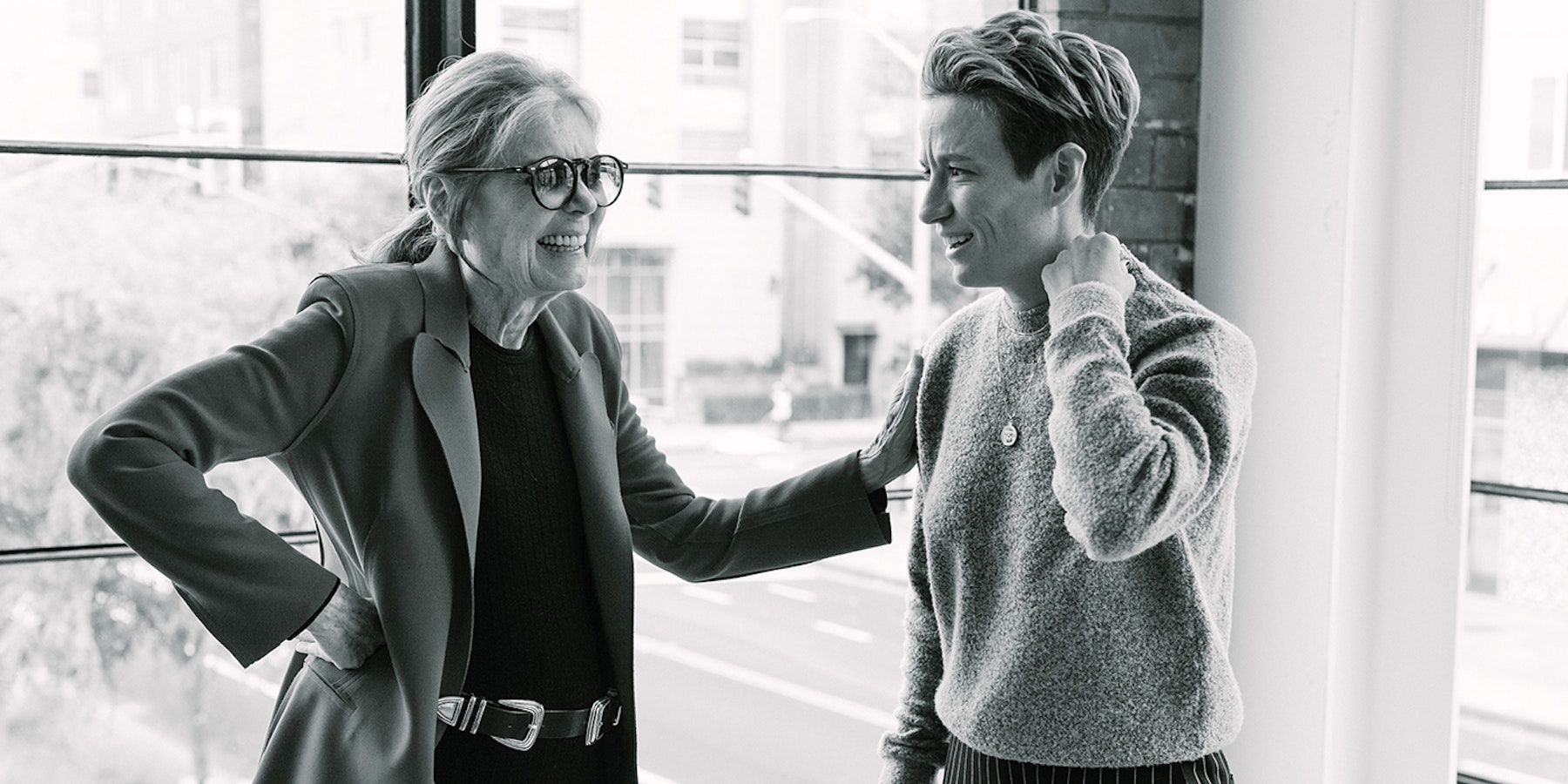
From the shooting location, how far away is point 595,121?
1972 millimetres

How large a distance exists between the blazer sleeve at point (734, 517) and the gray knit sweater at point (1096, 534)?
1.10 feet

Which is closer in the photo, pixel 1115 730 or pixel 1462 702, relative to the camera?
pixel 1115 730

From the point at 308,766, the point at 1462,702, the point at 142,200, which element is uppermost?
the point at 142,200

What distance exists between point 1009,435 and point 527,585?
24.7 inches

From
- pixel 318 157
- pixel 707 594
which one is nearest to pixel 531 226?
pixel 318 157

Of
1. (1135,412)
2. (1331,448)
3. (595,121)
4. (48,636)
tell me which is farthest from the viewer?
(1331,448)

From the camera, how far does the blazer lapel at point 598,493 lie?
195cm

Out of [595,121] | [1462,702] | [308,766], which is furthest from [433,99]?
[1462,702]

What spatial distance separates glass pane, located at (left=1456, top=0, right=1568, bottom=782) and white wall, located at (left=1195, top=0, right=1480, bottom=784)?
8cm

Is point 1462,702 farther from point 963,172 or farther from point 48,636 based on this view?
point 48,636

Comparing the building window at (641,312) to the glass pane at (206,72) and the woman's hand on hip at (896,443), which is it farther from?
the woman's hand on hip at (896,443)

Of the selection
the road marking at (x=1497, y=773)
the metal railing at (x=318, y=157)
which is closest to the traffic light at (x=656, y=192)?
the metal railing at (x=318, y=157)

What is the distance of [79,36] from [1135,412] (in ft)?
5.43

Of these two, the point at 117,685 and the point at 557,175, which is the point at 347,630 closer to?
the point at 557,175
